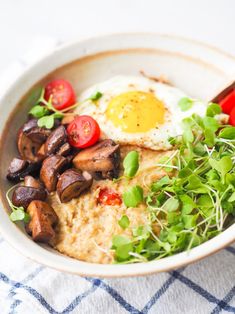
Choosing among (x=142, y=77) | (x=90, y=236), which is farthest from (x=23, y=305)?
(x=142, y=77)

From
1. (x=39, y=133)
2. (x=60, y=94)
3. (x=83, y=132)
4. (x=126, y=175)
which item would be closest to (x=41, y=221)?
(x=126, y=175)

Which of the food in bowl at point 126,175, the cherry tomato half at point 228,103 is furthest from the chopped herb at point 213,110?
the cherry tomato half at point 228,103

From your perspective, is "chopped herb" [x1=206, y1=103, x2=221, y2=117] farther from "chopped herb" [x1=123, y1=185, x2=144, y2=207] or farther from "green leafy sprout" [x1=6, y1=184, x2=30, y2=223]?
"green leafy sprout" [x1=6, y1=184, x2=30, y2=223]

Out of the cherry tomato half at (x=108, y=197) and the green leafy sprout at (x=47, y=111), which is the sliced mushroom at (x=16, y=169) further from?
the cherry tomato half at (x=108, y=197)

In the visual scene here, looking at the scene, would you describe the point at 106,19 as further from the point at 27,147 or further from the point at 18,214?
the point at 18,214

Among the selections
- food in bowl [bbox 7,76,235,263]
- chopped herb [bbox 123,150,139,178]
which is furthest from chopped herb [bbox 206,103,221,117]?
chopped herb [bbox 123,150,139,178]

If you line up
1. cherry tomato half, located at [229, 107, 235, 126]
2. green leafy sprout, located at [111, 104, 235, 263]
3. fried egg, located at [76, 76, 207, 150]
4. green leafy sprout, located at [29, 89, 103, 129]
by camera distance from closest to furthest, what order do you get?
1. green leafy sprout, located at [111, 104, 235, 263]
2. fried egg, located at [76, 76, 207, 150]
3. green leafy sprout, located at [29, 89, 103, 129]
4. cherry tomato half, located at [229, 107, 235, 126]

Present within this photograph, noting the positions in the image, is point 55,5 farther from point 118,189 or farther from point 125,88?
point 118,189
